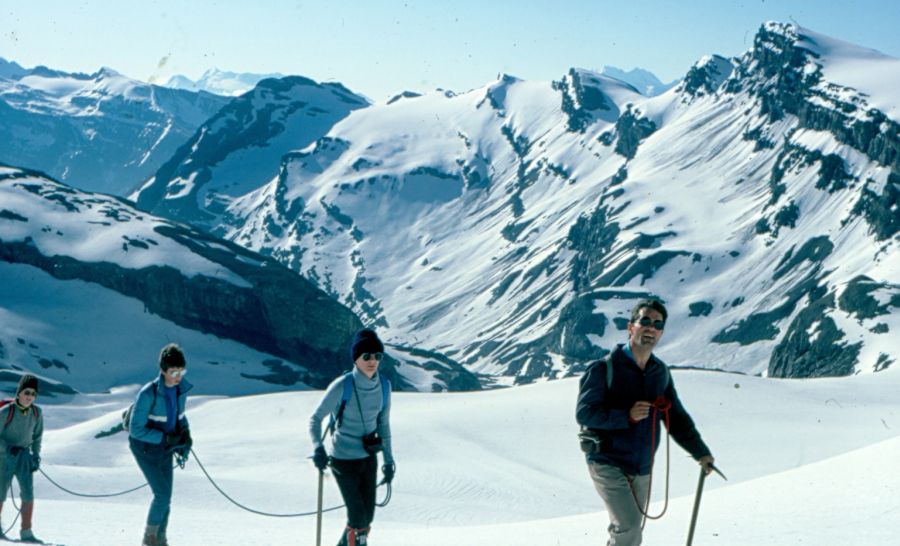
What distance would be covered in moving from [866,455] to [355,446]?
992 cm

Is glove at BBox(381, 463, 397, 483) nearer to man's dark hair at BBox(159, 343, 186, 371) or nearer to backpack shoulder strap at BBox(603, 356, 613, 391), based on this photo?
man's dark hair at BBox(159, 343, 186, 371)

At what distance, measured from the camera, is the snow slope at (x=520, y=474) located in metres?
14.4

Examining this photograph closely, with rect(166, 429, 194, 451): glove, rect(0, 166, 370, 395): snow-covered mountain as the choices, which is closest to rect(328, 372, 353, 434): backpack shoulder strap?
rect(166, 429, 194, 451): glove

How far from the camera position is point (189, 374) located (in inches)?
5822

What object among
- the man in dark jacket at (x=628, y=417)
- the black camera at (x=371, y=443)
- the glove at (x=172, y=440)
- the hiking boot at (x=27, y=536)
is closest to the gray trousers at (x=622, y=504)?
the man in dark jacket at (x=628, y=417)

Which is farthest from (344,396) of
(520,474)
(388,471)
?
(520,474)

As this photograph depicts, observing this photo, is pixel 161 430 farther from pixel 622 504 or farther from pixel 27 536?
pixel 622 504

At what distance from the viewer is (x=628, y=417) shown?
888cm

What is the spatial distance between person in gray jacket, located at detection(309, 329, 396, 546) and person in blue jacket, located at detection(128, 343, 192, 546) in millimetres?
2125

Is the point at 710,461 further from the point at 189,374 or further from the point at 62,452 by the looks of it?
the point at 189,374

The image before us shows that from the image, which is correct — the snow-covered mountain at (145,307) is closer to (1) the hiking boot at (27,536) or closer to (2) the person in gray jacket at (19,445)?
(2) the person in gray jacket at (19,445)

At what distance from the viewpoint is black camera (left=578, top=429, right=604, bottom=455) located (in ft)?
29.5

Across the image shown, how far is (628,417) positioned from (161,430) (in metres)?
6.22

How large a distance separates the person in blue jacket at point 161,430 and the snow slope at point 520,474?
11.1ft
